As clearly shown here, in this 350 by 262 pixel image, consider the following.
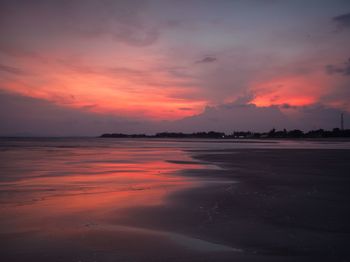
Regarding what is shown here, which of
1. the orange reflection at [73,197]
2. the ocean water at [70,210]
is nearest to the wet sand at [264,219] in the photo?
the ocean water at [70,210]

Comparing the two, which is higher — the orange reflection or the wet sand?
the orange reflection

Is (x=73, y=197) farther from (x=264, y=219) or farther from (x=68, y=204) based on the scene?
(x=264, y=219)

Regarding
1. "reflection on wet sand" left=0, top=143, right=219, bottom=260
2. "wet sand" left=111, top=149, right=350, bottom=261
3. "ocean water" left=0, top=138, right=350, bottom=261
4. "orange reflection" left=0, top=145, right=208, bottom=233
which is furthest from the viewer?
"orange reflection" left=0, top=145, right=208, bottom=233

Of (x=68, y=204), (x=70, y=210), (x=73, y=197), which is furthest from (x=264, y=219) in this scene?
(x=73, y=197)

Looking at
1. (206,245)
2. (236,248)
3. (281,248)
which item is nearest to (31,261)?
(206,245)

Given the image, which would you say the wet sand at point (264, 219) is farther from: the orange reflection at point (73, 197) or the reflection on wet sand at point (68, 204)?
the orange reflection at point (73, 197)

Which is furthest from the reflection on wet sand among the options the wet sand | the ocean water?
the wet sand

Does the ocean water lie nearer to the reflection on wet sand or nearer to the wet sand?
the reflection on wet sand

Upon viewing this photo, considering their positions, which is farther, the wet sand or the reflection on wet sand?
the reflection on wet sand

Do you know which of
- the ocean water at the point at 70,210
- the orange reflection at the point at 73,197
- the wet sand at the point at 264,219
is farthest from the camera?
the orange reflection at the point at 73,197

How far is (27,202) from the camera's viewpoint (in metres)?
9.51

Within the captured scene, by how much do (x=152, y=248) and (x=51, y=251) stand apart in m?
1.72

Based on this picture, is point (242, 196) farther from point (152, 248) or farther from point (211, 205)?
point (152, 248)

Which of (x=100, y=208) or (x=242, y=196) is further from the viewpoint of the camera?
(x=242, y=196)
